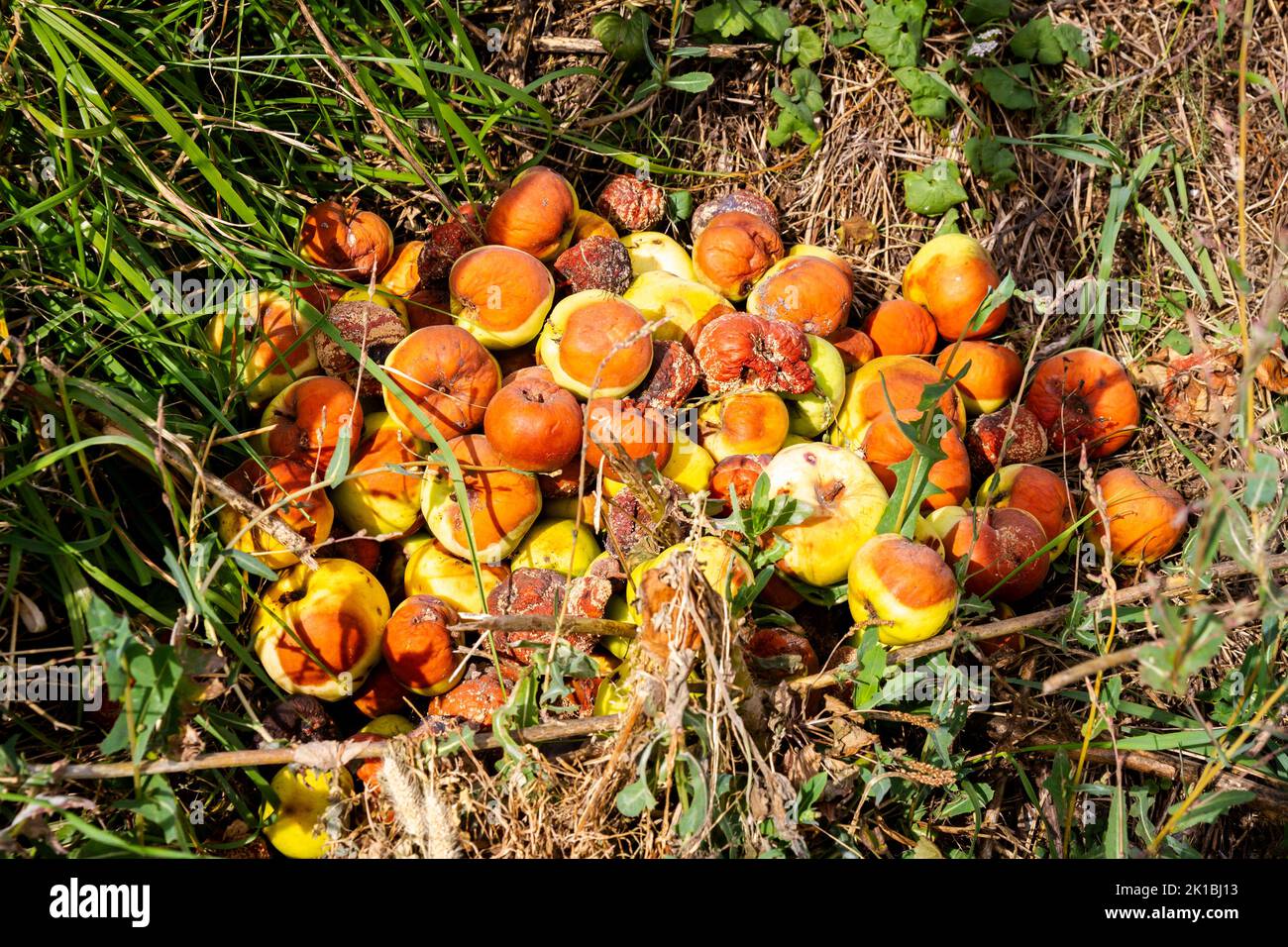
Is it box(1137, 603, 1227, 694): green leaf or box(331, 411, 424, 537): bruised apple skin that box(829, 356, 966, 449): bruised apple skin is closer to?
box(331, 411, 424, 537): bruised apple skin

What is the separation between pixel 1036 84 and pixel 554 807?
3.49 meters

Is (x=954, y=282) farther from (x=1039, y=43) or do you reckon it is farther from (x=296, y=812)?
(x=296, y=812)

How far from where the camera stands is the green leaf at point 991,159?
146 inches

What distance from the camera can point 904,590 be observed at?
243 cm

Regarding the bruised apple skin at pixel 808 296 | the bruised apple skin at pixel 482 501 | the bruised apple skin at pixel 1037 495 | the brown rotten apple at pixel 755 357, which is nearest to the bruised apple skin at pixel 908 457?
the bruised apple skin at pixel 1037 495

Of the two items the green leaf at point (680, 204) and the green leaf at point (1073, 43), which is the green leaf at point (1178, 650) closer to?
the green leaf at point (680, 204)

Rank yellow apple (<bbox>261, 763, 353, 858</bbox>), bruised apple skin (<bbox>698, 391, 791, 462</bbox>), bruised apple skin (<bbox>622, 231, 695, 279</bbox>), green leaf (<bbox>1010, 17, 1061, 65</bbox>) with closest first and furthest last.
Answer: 1. yellow apple (<bbox>261, 763, 353, 858</bbox>)
2. bruised apple skin (<bbox>698, 391, 791, 462</bbox>)
3. bruised apple skin (<bbox>622, 231, 695, 279</bbox>)
4. green leaf (<bbox>1010, 17, 1061, 65</bbox>)

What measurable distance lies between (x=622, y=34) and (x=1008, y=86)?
1.57 metres

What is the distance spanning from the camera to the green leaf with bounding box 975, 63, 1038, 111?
375cm

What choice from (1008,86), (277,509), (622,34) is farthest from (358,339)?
(1008,86)

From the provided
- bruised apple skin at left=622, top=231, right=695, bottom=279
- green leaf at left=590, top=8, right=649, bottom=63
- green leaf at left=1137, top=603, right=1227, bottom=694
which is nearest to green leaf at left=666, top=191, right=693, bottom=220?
bruised apple skin at left=622, top=231, right=695, bottom=279

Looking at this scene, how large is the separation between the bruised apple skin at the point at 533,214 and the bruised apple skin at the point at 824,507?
112 centimetres

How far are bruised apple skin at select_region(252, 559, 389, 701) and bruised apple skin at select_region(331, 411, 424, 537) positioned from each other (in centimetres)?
21
